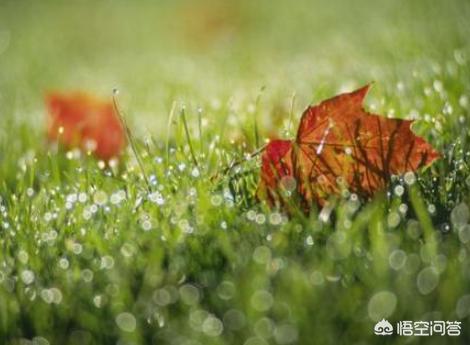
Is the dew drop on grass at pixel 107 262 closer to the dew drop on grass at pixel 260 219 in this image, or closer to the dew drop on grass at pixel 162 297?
the dew drop on grass at pixel 162 297

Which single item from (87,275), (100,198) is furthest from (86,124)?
(87,275)

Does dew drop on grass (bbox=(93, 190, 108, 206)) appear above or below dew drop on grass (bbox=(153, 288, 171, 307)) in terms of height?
above

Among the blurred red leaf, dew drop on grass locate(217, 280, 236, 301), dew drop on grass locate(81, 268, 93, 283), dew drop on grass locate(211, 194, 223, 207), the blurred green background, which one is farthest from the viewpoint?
the blurred green background

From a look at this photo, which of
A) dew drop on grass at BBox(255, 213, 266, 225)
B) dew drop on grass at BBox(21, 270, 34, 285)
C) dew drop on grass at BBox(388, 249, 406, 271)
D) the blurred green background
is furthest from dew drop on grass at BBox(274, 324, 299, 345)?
the blurred green background

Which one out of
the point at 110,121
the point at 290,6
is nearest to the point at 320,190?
the point at 110,121

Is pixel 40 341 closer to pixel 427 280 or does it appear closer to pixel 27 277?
pixel 27 277

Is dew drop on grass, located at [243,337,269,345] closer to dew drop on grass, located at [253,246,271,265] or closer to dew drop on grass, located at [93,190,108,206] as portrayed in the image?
dew drop on grass, located at [253,246,271,265]
